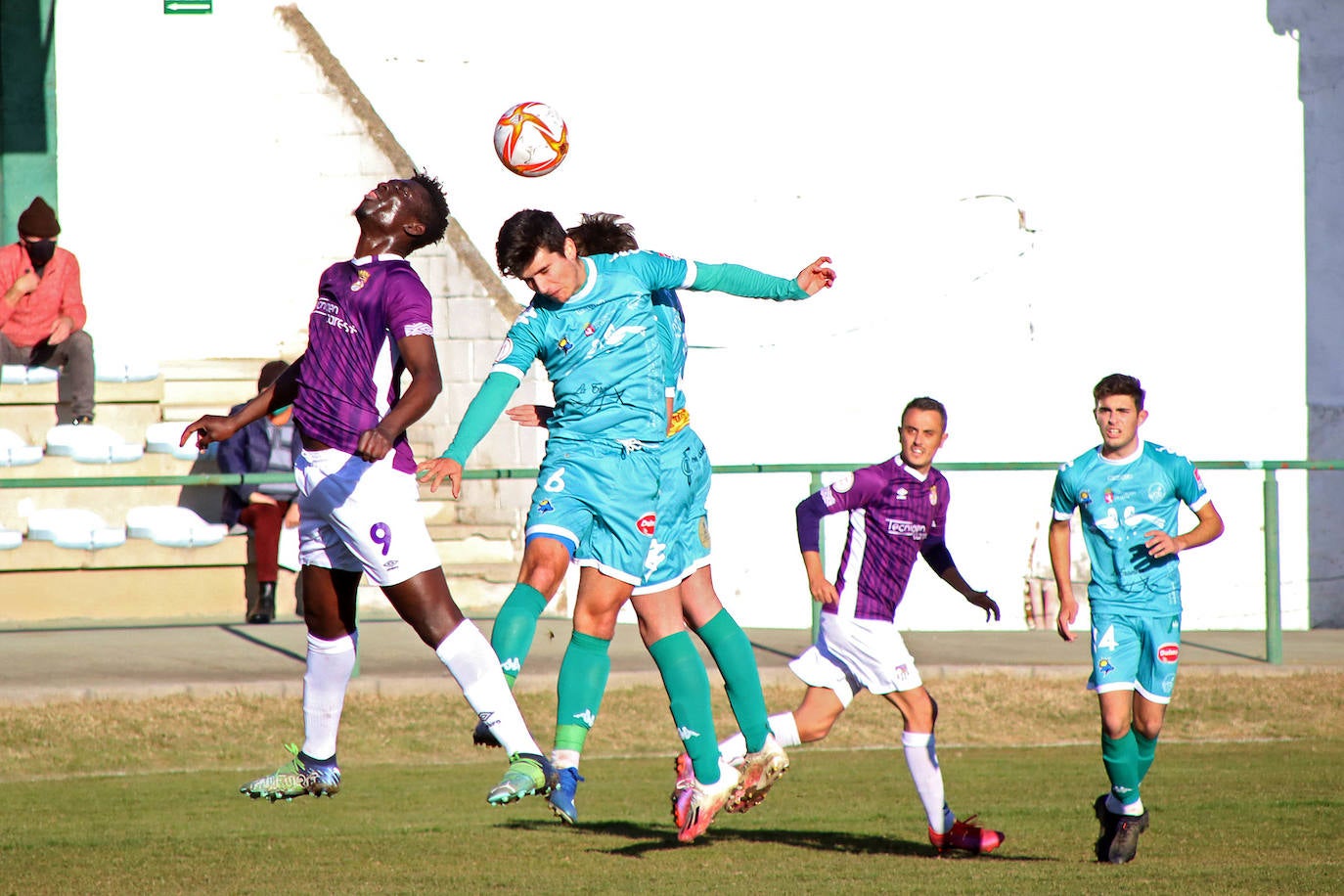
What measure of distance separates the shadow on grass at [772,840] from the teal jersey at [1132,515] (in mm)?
1226

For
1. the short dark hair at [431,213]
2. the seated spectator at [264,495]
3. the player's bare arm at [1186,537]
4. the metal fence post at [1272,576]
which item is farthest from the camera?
the seated spectator at [264,495]

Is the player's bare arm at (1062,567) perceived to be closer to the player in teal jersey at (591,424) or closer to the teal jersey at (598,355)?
the player in teal jersey at (591,424)

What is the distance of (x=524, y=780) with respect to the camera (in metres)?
5.56

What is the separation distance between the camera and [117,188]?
620 inches

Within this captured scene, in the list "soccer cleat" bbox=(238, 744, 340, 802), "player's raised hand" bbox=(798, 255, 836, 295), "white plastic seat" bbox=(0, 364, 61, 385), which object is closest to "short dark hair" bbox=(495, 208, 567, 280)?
"player's raised hand" bbox=(798, 255, 836, 295)

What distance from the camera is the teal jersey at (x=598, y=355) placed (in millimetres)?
6266

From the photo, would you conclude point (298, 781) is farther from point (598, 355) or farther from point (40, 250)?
point (40, 250)

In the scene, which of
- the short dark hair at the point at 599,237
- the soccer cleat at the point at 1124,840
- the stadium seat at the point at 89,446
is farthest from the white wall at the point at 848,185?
the short dark hair at the point at 599,237

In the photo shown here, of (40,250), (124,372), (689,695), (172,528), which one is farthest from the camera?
(124,372)

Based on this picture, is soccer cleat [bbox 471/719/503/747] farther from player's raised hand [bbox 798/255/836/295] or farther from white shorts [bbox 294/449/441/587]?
player's raised hand [bbox 798/255/836/295]

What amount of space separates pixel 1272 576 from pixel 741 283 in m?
6.54

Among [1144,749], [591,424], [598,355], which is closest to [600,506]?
[591,424]

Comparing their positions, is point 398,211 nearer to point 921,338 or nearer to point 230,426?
point 230,426

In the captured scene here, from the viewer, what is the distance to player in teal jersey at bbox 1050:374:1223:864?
24.6 feet
